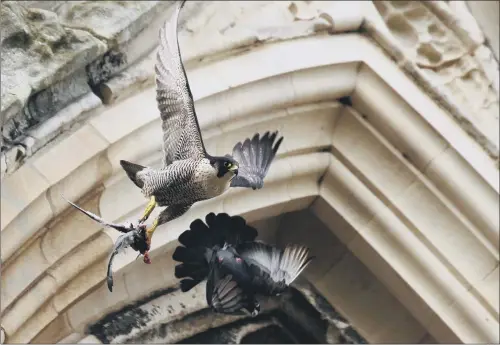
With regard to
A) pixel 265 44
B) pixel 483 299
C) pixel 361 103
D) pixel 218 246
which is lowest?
pixel 483 299

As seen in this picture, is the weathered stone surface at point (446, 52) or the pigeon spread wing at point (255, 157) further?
the weathered stone surface at point (446, 52)

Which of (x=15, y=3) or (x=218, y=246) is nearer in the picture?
(x=218, y=246)

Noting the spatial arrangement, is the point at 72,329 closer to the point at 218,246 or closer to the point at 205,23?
the point at 218,246

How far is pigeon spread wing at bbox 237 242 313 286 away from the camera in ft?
5.20

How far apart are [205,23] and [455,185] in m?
0.63

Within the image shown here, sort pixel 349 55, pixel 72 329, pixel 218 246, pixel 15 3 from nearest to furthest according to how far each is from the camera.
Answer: pixel 218 246 < pixel 15 3 < pixel 72 329 < pixel 349 55

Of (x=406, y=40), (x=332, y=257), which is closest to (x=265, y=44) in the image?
(x=406, y=40)

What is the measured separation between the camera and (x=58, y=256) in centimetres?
179

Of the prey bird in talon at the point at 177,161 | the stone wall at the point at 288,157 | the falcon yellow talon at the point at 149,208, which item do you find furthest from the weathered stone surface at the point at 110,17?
the falcon yellow talon at the point at 149,208

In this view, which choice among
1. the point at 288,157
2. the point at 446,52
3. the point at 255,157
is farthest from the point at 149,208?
the point at 446,52

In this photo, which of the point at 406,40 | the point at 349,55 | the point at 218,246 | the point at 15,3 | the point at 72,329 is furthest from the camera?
the point at 406,40

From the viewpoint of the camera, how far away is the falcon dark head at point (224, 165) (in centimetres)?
128

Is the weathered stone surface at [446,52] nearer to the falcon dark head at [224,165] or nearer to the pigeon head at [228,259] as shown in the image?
the pigeon head at [228,259]

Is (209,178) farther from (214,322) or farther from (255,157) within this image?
(214,322)
